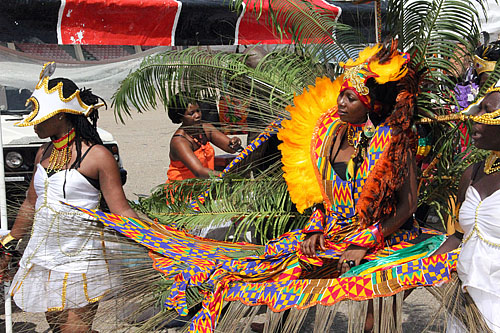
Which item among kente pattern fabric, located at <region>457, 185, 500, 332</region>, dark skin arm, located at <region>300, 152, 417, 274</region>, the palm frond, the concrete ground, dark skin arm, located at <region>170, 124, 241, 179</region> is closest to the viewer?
kente pattern fabric, located at <region>457, 185, 500, 332</region>

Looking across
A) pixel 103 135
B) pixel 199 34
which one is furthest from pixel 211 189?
pixel 103 135

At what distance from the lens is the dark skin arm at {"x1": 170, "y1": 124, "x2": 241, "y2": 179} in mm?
4613

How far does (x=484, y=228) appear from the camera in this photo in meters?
2.20

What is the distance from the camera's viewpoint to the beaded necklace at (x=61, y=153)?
3.22 meters

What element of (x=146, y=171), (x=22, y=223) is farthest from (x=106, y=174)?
(x=146, y=171)

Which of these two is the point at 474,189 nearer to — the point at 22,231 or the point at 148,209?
the point at 148,209

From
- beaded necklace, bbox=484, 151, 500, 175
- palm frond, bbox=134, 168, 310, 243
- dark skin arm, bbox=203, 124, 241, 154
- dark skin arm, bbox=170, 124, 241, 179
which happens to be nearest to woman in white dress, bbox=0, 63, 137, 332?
palm frond, bbox=134, 168, 310, 243

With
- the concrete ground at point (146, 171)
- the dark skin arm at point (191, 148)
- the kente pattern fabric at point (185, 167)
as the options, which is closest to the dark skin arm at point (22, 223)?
the concrete ground at point (146, 171)

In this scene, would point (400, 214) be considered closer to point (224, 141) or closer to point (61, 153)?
point (61, 153)

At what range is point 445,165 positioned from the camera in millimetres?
3111

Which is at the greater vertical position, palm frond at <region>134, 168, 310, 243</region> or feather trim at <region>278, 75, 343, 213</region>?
feather trim at <region>278, 75, 343, 213</region>

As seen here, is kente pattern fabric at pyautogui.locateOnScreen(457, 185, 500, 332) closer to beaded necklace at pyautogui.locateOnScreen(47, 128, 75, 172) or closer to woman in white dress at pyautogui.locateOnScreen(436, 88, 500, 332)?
woman in white dress at pyautogui.locateOnScreen(436, 88, 500, 332)

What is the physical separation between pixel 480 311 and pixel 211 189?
1859 millimetres

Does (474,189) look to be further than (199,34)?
No
